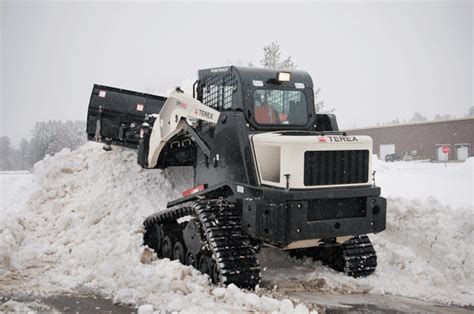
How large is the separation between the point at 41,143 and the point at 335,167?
3487 centimetres

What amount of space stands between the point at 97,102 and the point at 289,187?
640 centimetres

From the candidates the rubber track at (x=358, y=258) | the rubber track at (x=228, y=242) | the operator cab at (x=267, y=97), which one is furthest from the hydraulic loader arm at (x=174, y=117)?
the rubber track at (x=358, y=258)

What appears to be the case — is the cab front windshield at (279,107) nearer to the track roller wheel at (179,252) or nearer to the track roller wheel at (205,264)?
the track roller wheel at (205,264)

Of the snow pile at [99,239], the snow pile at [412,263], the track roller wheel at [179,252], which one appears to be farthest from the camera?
the track roller wheel at [179,252]

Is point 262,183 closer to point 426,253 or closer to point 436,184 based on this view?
point 426,253

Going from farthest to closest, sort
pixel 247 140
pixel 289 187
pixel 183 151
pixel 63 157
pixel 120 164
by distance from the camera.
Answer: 1. pixel 63 157
2. pixel 120 164
3. pixel 183 151
4. pixel 247 140
5. pixel 289 187

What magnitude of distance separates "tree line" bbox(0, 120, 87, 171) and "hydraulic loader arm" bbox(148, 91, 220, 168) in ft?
85.2

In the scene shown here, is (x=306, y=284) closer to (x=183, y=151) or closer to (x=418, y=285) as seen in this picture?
(x=418, y=285)

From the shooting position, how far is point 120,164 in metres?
11.4

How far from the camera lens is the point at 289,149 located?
259 inches

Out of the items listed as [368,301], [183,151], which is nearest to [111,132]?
[183,151]

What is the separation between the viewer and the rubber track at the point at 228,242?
6.61m

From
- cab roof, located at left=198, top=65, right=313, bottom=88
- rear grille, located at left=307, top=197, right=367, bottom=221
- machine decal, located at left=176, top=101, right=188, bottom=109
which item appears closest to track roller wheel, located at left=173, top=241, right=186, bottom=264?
machine decal, located at left=176, top=101, right=188, bottom=109

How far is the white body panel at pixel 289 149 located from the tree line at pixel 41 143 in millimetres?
29393
